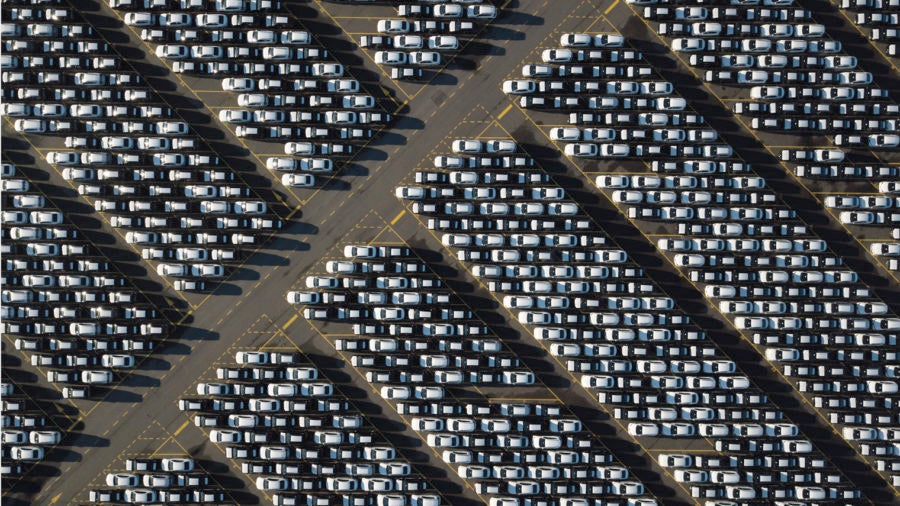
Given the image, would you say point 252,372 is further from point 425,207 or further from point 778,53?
point 778,53

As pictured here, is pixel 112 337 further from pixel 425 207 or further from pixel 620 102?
pixel 620 102

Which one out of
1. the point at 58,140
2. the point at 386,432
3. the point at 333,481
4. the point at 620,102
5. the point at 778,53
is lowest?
the point at 333,481

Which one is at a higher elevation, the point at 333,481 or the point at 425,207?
the point at 425,207

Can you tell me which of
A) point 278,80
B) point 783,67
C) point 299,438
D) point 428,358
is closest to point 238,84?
point 278,80

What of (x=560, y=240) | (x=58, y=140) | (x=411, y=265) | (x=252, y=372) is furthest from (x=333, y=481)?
(x=58, y=140)

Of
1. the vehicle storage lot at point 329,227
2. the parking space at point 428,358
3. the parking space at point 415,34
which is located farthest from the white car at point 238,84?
the parking space at point 428,358

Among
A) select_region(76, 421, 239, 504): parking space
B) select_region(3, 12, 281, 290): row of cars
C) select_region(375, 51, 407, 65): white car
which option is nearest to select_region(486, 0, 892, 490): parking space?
select_region(375, 51, 407, 65): white car

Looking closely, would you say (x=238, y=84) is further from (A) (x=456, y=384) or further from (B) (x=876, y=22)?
(B) (x=876, y=22)
